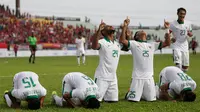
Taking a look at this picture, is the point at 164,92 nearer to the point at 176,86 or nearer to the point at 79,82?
the point at 176,86

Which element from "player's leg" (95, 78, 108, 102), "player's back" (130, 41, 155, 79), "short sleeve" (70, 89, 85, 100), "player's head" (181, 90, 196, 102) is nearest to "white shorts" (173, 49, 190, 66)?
"player's back" (130, 41, 155, 79)

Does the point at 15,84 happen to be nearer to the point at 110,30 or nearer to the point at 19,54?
the point at 110,30

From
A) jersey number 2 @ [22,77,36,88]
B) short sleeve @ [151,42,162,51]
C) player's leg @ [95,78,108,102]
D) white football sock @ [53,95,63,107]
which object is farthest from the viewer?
short sleeve @ [151,42,162,51]

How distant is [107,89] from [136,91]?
713 mm

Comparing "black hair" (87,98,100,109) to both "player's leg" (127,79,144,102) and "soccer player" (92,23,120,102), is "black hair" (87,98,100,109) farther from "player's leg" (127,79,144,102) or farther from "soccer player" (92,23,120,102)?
"player's leg" (127,79,144,102)

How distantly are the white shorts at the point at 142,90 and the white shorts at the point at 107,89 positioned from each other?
0.45 meters

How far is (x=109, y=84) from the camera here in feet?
32.9

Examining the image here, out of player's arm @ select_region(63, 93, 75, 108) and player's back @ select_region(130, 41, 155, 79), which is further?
player's back @ select_region(130, 41, 155, 79)

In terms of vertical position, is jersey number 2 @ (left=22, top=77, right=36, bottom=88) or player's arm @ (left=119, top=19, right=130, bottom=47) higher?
player's arm @ (left=119, top=19, right=130, bottom=47)

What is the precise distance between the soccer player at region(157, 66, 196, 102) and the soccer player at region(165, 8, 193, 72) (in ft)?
8.52

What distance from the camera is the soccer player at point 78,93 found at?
28.5 ft

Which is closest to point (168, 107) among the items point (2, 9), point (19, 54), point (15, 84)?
point (15, 84)

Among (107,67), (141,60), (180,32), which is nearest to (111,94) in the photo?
(107,67)

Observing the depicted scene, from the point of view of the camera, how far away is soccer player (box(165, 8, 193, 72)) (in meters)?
13.2
